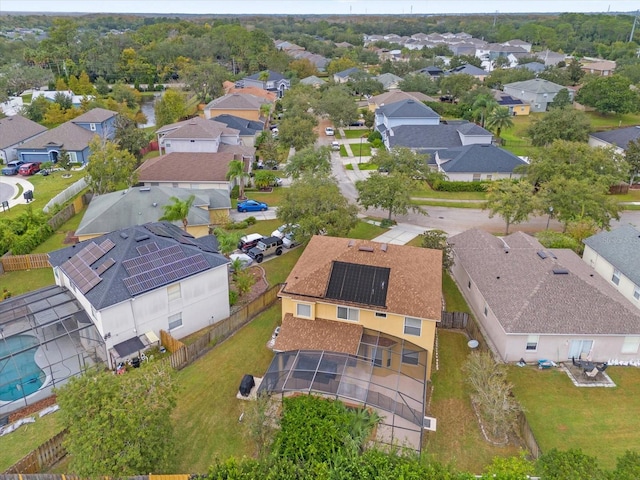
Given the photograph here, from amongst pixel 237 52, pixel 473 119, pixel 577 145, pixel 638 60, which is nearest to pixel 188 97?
pixel 237 52

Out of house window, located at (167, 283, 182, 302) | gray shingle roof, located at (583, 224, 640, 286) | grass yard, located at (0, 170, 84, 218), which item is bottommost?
grass yard, located at (0, 170, 84, 218)

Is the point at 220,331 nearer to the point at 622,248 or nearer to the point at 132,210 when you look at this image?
the point at 132,210

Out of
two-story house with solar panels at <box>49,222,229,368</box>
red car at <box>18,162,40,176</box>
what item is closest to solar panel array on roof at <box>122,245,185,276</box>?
two-story house with solar panels at <box>49,222,229,368</box>

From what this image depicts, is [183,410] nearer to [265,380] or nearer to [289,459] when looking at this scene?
[265,380]

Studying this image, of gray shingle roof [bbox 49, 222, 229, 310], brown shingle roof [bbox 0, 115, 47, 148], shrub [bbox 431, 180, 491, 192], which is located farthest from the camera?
brown shingle roof [bbox 0, 115, 47, 148]

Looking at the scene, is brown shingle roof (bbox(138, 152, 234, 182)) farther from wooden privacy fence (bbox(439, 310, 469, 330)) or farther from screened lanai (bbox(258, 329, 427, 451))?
screened lanai (bbox(258, 329, 427, 451))

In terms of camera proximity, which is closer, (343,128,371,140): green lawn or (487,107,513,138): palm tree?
(487,107,513,138): palm tree
